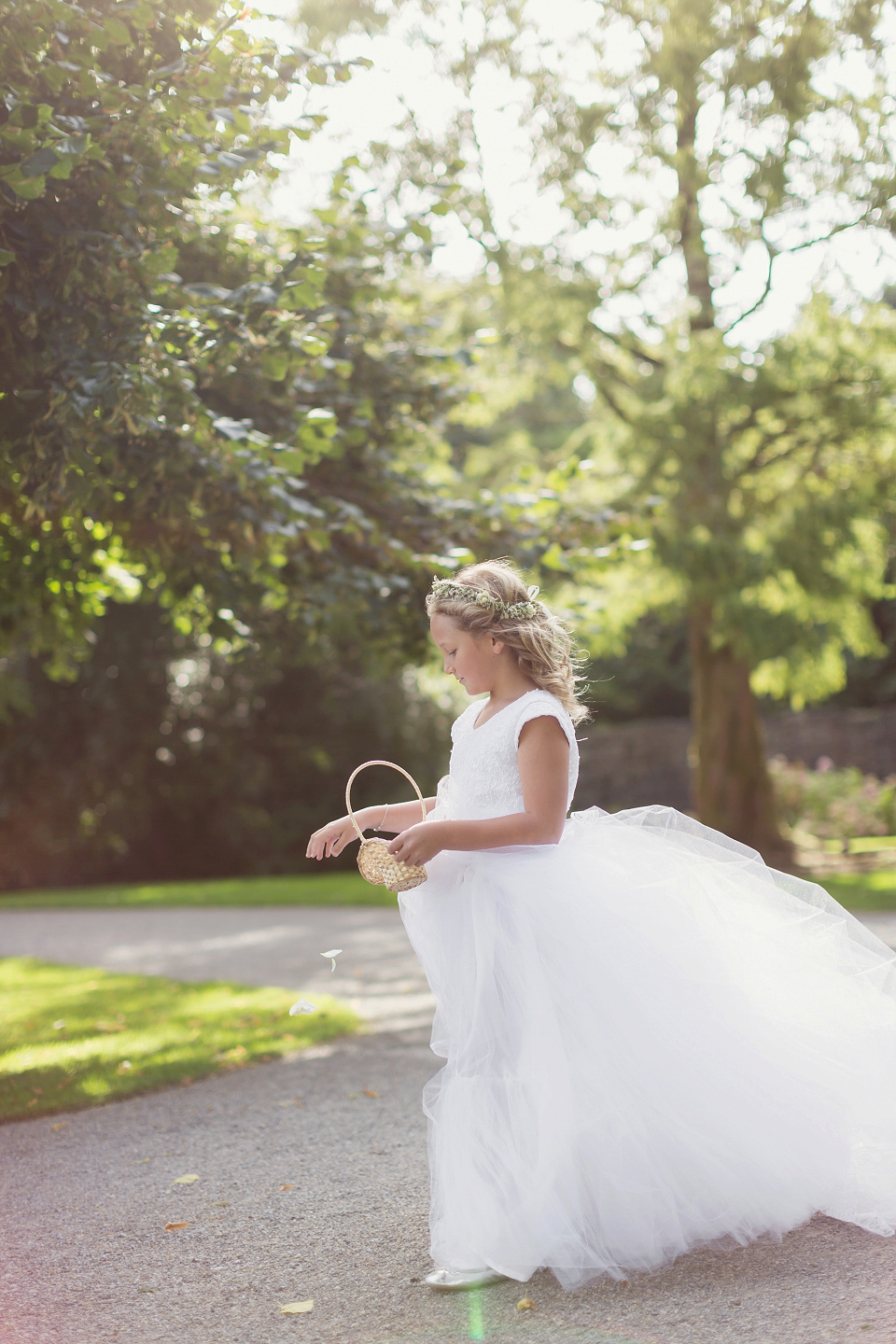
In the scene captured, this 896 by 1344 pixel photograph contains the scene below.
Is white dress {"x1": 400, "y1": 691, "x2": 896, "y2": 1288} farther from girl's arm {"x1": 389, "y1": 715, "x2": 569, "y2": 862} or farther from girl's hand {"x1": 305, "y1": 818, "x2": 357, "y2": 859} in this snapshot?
girl's hand {"x1": 305, "y1": 818, "x2": 357, "y2": 859}

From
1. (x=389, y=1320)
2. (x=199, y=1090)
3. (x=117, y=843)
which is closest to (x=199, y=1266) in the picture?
(x=389, y=1320)

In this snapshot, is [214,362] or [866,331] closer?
[214,362]

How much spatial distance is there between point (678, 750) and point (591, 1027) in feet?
67.3

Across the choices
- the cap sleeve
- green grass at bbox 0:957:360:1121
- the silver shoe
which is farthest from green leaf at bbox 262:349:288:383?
the silver shoe

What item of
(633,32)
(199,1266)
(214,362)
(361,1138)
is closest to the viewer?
(199,1266)

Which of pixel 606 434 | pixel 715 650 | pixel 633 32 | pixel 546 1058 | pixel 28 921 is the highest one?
pixel 633 32

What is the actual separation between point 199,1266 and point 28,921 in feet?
37.9

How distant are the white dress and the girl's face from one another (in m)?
0.15

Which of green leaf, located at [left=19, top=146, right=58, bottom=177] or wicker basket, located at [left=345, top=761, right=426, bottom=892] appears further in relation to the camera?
green leaf, located at [left=19, top=146, right=58, bottom=177]

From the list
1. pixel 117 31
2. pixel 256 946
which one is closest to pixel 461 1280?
pixel 117 31

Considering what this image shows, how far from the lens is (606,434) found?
14727mm

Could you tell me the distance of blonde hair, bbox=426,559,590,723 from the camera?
11.5ft

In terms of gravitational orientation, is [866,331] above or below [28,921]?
above

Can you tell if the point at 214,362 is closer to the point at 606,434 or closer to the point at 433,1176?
the point at 433,1176
